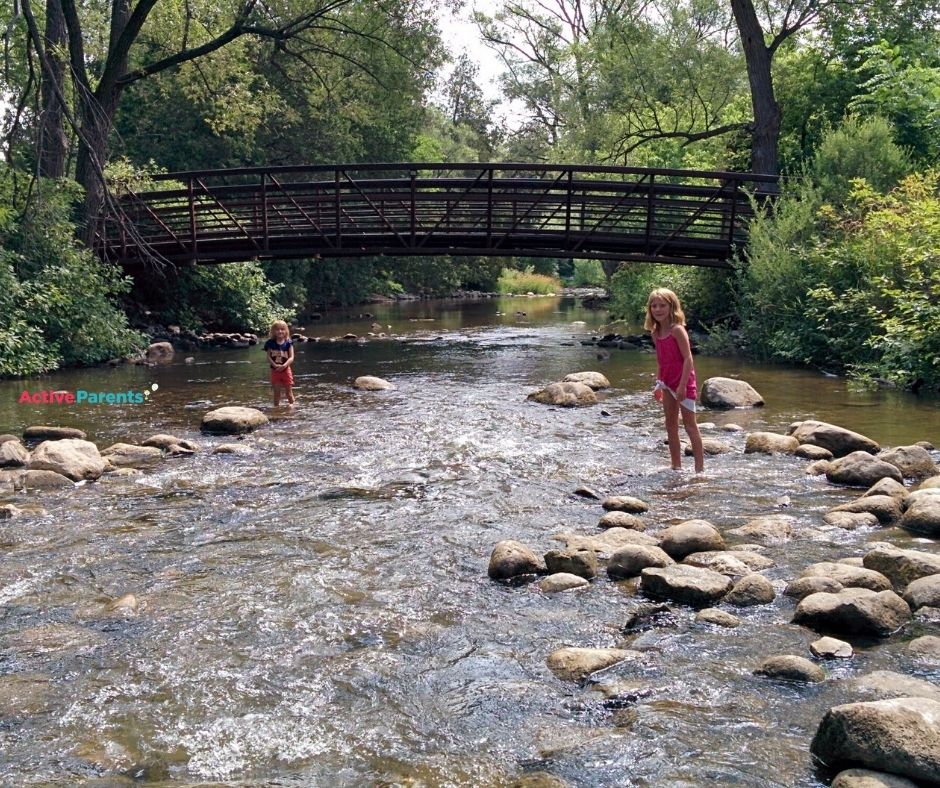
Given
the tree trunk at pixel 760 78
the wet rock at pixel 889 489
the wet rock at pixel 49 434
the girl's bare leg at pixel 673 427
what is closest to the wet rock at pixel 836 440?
the girl's bare leg at pixel 673 427

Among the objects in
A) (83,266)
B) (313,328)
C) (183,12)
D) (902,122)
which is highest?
(183,12)

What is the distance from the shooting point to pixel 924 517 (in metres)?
6.63

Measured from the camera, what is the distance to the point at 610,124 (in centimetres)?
2972

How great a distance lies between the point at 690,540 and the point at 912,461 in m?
3.19

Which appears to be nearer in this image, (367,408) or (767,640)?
(767,640)

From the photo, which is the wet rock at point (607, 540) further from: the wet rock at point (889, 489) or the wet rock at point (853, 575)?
the wet rock at point (889, 489)

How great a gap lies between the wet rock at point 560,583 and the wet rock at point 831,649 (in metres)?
1.46

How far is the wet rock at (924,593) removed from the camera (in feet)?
17.0

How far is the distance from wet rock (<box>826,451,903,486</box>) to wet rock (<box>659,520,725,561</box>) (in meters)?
2.31

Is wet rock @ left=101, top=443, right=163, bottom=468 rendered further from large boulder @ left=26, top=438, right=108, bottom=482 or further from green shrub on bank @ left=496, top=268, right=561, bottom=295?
green shrub on bank @ left=496, top=268, right=561, bottom=295

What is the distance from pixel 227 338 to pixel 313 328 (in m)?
5.41

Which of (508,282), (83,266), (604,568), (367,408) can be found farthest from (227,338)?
(508,282)

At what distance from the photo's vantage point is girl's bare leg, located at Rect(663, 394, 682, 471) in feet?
29.1

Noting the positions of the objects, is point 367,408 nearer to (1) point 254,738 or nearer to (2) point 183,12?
(1) point 254,738
